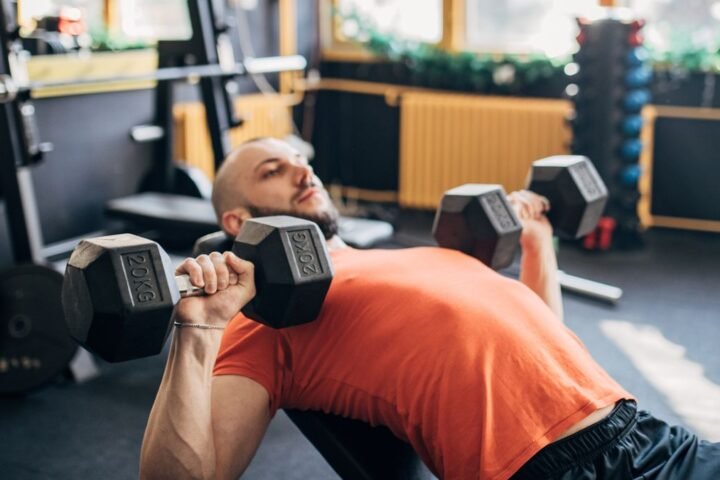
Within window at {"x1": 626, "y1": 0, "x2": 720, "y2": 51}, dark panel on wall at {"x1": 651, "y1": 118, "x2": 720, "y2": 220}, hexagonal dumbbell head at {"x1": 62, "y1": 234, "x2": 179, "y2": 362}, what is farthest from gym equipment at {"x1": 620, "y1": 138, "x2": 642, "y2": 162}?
hexagonal dumbbell head at {"x1": 62, "y1": 234, "x2": 179, "y2": 362}

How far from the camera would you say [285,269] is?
4.46 ft

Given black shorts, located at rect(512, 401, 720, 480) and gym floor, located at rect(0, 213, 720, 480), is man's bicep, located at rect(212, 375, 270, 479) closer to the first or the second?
black shorts, located at rect(512, 401, 720, 480)

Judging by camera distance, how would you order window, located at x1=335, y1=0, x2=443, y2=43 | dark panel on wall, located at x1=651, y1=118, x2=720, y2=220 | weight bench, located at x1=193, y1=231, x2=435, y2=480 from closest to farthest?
weight bench, located at x1=193, y1=231, x2=435, y2=480, dark panel on wall, located at x1=651, y1=118, x2=720, y2=220, window, located at x1=335, y1=0, x2=443, y2=43

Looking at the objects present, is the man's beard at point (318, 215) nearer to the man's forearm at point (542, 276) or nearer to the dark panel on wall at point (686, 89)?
the man's forearm at point (542, 276)

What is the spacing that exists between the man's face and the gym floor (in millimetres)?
827

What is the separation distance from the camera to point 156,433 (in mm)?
1303

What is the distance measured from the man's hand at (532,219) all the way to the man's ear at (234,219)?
61 cm

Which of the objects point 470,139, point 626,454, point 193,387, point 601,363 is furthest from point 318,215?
point 470,139

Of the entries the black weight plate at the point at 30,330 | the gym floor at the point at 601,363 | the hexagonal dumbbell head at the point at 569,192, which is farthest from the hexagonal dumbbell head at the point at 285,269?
the black weight plate at the point at 30,330

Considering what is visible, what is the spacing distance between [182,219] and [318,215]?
5.78ft

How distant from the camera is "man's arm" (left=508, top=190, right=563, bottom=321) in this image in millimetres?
1909

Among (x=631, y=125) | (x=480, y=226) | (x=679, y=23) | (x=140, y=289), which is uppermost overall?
(x=679, y=23)

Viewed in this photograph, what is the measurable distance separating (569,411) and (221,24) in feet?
9.16

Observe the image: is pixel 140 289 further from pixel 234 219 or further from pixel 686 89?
pixel 686 89
